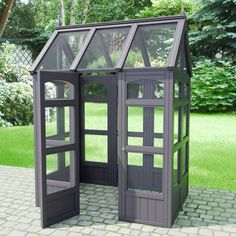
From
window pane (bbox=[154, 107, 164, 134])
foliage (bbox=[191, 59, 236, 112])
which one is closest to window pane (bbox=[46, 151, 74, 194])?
window pane (bbox=[154, 107, 164, 134])

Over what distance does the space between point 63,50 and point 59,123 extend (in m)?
1.47

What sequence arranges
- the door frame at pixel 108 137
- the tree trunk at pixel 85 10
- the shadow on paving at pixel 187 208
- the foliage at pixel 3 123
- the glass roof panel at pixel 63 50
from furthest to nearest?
the tree trunk at pixel 85 10 < the foliage at pixel 3 123 < the door frame at pixel 108 137 < the glass roof panel at pixel 63 50 < the shadow on paving at pixel 187 208

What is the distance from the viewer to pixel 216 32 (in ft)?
54.9

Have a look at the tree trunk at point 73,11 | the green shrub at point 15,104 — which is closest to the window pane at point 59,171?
the green shrub at point 15,104

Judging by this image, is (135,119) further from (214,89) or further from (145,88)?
(214,89)

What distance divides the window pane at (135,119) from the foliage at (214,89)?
1059cm

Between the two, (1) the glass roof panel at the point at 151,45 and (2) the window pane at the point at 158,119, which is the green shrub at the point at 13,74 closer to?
(1) the glass roof panel at the point at 151,45

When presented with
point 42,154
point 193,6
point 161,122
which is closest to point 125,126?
point 161,122

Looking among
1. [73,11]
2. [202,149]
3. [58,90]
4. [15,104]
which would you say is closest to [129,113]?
[58,90]

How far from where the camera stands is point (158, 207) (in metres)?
4.80

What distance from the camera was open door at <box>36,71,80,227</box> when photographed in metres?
4.74

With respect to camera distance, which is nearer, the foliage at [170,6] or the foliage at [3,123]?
the foliage at [3,123]

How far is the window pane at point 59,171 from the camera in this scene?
5043 mm

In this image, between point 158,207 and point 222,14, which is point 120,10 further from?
point 158,207
